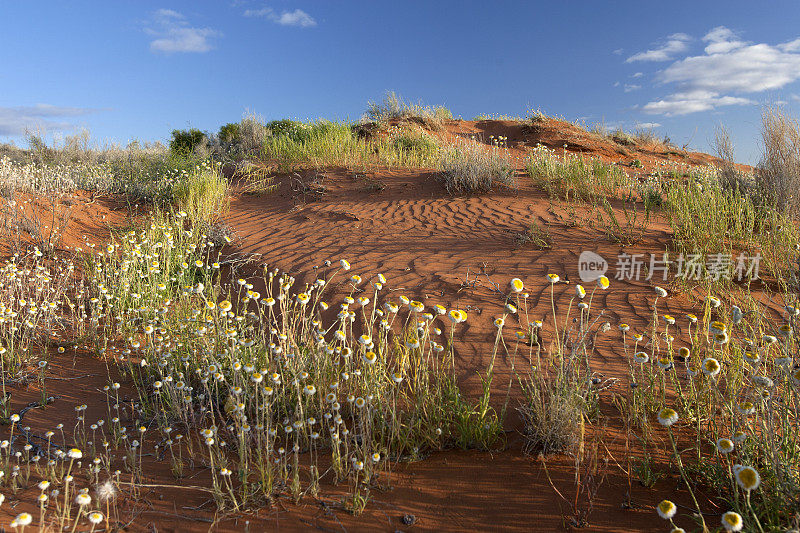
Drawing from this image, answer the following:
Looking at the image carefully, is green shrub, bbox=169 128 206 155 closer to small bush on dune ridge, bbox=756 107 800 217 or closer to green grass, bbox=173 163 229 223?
green grass, bbox=173 163 229 223

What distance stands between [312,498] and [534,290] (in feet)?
10.5

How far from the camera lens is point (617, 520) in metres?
2.15

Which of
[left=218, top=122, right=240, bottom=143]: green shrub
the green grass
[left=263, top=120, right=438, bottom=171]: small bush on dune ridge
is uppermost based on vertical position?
[left=218, top=122, right=240, bottom=143]: green shrub

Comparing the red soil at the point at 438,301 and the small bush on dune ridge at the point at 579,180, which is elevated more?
the small bush on dune ridge at the point at 579,180

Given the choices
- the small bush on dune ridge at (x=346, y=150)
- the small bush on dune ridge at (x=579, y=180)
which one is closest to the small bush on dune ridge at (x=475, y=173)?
the small bush on dune ridge at (x=579, y=180)

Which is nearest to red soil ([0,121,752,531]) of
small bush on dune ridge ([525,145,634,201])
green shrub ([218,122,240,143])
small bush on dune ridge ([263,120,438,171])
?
small bush on dune ridge ([525,145,634,201])

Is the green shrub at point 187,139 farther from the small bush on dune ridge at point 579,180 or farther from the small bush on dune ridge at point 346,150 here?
the small bush on dune ridge at point 579,180

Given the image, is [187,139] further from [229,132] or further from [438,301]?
[438,301]

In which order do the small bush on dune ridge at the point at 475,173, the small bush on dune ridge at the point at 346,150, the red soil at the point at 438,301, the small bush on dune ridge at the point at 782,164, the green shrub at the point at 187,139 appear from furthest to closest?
the green shrub at the point at 187,139 < the small bush on dune ridge at the point at 346,150 < the small bush on dune ridge at the point at 475,173 < the small bush on dune ridge at the point at 782,164 < the red soil at the point at 438,301

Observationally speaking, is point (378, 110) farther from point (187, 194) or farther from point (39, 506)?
point (39, 506)

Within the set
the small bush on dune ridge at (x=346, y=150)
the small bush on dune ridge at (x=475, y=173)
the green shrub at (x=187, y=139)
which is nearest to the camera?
the small bush on dune ridge at (x=475, y=173)

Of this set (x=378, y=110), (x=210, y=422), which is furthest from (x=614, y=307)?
(x=378, y=110)

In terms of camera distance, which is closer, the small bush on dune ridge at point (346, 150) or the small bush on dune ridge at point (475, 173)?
the small bush on dune ridge at point (475, 173)

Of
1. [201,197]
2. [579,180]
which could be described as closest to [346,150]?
[201,197]
